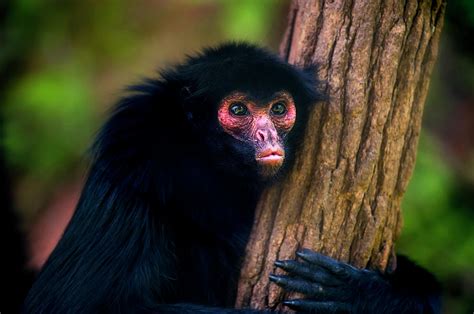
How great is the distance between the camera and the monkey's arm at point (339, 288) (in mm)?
3809

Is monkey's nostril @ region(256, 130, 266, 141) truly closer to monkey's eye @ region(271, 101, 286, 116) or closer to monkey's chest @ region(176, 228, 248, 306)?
monkey's eye @ region(271, 101, 286, 116)

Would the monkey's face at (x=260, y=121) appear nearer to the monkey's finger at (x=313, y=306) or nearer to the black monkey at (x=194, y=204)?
the black monkey at (x=194, y=204)

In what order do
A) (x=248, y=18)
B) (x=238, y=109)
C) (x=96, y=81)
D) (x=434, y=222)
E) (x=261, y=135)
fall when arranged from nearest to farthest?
(x=261, y=135) → (x=238, y=109) → (x=434, y=222) → (x=248, y=18) → (x=96, y=81)

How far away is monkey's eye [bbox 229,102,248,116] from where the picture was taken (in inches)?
162

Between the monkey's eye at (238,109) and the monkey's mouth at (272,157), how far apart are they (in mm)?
333

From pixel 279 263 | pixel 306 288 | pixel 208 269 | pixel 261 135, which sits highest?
pixel 261 135

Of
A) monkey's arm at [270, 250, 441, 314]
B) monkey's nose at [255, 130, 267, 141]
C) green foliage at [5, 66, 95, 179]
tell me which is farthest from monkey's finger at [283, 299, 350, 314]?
green foliage at [5, 66, 95, 179]

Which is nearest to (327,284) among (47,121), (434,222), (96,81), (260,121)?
A: (260,121)

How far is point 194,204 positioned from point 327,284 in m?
1.00

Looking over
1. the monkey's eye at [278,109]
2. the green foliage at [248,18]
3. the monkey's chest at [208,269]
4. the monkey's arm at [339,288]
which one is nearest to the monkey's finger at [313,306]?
the monkey's arm at [339,288]

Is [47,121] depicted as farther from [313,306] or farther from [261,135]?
[313,306]

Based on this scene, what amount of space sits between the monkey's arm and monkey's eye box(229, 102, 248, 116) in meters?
0.98

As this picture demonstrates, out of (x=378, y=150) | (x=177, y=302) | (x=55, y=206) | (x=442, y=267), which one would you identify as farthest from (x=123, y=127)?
(x=55, y=206)

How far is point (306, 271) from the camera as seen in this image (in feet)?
12.5
